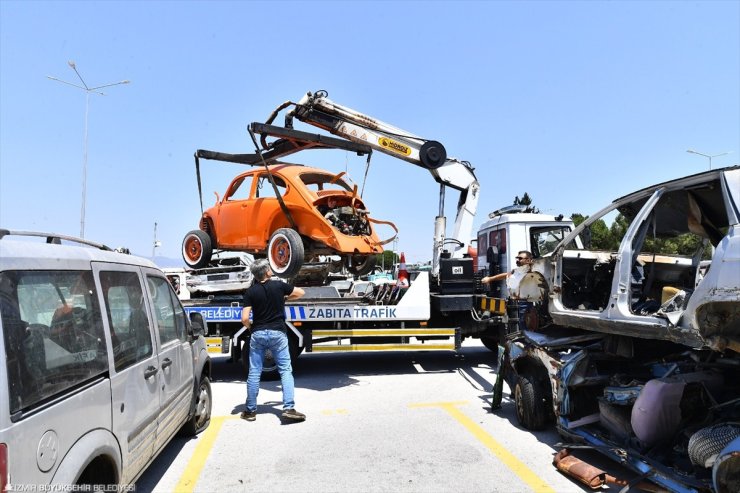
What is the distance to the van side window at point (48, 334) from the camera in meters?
2.03

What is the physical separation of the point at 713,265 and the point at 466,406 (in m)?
3.86

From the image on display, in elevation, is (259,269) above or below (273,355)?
above

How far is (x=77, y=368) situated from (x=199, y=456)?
2523 mm

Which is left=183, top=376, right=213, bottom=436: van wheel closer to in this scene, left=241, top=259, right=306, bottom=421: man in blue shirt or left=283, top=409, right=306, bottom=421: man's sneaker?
left=241, top=259, right=306, bottom=421: man in blue shirt

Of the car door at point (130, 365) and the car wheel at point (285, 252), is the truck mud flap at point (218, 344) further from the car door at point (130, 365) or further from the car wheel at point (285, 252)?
the car door at point (130, 365)

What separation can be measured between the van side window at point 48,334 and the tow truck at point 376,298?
5.19 meters

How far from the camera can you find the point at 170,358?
4.02 meters

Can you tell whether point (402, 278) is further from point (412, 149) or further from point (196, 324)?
point (196, 324)

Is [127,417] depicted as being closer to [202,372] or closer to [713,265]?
[202,372]

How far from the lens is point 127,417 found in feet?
9.75

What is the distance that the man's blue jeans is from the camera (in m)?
5.66

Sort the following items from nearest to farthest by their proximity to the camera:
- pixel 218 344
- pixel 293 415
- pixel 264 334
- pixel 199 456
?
pixel 199 456 → pixel 293 415 → pixel 264 334 → pixel 218 344

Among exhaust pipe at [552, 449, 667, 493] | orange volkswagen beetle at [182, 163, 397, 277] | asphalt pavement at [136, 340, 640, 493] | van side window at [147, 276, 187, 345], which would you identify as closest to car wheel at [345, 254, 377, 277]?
orange volkswagen beetle at [182, 163, 397, 277]

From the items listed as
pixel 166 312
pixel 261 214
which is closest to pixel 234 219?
pixel 261 214
